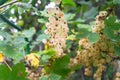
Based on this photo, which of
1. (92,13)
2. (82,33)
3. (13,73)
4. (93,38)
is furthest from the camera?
(92,13)

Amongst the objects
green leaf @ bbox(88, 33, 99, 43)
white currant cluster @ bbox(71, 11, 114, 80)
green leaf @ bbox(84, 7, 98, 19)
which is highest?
green leaf @ bbox(88, 33, 99, 43)

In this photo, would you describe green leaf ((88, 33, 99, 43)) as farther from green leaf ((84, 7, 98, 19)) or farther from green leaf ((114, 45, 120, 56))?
green leaf ((84, 7, 98, 19))

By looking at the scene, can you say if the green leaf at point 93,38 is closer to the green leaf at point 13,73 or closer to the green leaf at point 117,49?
the green leaf at point 117,49

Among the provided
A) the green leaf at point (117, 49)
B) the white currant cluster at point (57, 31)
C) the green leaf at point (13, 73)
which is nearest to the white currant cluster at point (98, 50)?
the green leaf at point (117, 49)

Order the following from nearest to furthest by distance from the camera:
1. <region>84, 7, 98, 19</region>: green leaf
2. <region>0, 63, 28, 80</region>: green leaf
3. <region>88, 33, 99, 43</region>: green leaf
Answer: <region>0, 63, 28, 80</region>: green leaf
<region>88, 33, 99, 43</region>: green leaf
<region>84, 7, 98, 19</region>: green leaf

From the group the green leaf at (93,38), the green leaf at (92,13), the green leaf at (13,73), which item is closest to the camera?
the green leaf at (13,73)

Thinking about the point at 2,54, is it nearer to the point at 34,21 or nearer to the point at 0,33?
the point at 0,33

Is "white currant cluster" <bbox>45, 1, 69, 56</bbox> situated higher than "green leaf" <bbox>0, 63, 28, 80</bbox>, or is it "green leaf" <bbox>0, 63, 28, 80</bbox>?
"white currant cluster" <bbox>45, 1, 69, 56</bbox>

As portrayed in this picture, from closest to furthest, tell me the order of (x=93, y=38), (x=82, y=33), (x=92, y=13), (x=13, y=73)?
(x=13, y=73) < (x=93, y=38) < (x=82, y=33) < (x=92, y=13)

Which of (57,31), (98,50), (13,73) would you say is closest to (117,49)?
(98,50)

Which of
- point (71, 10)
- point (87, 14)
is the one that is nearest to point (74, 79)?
point (87, 14)

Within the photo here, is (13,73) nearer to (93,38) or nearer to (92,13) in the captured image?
(93,38)

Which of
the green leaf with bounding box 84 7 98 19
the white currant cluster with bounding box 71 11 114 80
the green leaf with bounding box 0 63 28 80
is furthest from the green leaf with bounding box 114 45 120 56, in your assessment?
the green leaf with bounding box 84 7 98 19

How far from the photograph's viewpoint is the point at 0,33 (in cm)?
117
